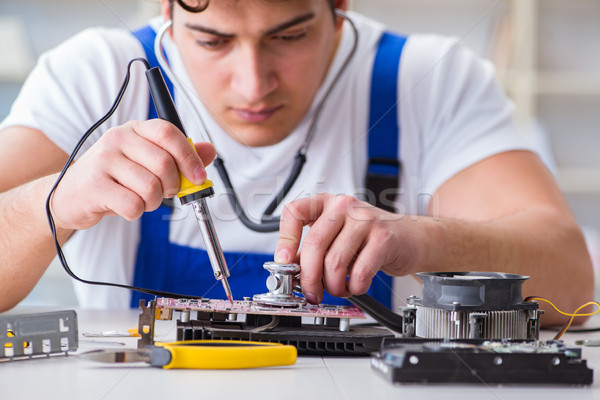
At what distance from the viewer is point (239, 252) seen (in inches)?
53.0

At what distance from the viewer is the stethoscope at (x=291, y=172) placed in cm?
120

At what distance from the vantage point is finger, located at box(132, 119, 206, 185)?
28.3 inches

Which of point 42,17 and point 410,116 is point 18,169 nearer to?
point 410,116

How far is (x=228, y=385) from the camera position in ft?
1.67

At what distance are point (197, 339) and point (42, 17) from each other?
239 centimetres

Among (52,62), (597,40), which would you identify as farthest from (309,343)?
(597,40)

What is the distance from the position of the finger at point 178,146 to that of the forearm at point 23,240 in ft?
1.08

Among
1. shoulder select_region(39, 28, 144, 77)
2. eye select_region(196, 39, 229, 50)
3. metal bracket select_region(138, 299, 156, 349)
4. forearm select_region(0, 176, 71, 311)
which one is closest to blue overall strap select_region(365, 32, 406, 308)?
eye select_region(196, 39, 229, 50)

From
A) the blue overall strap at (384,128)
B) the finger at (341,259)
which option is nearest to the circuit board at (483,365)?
the finger at (341,259)

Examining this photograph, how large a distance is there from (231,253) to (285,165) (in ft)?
0.79

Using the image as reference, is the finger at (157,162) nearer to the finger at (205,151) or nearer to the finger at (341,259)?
the finger at (205,151)

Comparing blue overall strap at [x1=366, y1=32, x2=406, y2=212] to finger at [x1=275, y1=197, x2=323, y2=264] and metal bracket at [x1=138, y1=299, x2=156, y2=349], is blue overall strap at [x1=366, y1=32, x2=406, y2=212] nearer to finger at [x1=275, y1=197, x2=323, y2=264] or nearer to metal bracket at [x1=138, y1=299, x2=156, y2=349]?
finger at [x1=275, y1=197, x2=323, y2=264]

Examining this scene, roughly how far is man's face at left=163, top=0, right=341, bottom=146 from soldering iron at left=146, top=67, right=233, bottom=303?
0.35 meters

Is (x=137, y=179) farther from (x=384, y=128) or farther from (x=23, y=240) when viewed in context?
(x=384, y=128)
